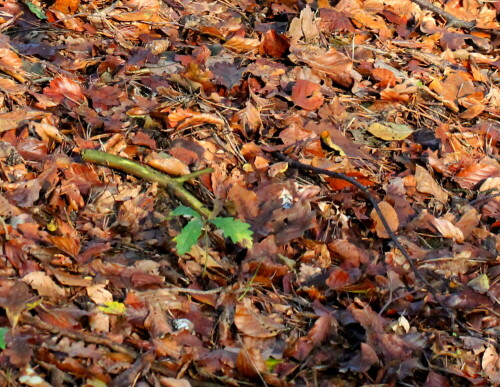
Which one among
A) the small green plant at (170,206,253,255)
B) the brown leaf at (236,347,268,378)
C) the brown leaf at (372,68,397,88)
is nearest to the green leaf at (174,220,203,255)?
the small green plant at (170,206,253,255)

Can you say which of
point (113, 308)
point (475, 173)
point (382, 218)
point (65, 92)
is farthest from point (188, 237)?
point (475, 173)

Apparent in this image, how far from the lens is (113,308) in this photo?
2.26 metres

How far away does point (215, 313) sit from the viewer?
2.38 m

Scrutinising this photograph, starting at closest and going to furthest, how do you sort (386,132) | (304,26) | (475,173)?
(475,173)
(386,132)
(304,26)

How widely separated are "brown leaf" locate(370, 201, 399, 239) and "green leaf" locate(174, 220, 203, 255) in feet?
3.01

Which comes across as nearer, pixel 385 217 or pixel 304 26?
pixel 385 217

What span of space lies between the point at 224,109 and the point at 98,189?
0.86 meters

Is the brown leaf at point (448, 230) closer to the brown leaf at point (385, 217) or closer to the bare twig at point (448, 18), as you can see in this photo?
the brown leaf at point (385, 217)

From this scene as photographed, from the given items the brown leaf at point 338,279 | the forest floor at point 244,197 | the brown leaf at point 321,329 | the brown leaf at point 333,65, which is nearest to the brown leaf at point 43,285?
the forest floor at point 244,197

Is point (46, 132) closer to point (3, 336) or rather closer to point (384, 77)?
point (3, 336)

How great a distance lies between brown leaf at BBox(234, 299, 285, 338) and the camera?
231 cm

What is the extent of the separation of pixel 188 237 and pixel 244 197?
533mm

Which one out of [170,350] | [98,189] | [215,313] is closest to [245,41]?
[98,189]

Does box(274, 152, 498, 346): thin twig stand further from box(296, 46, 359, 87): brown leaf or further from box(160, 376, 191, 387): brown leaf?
box(160, 376, 191, 387): brown leaf
